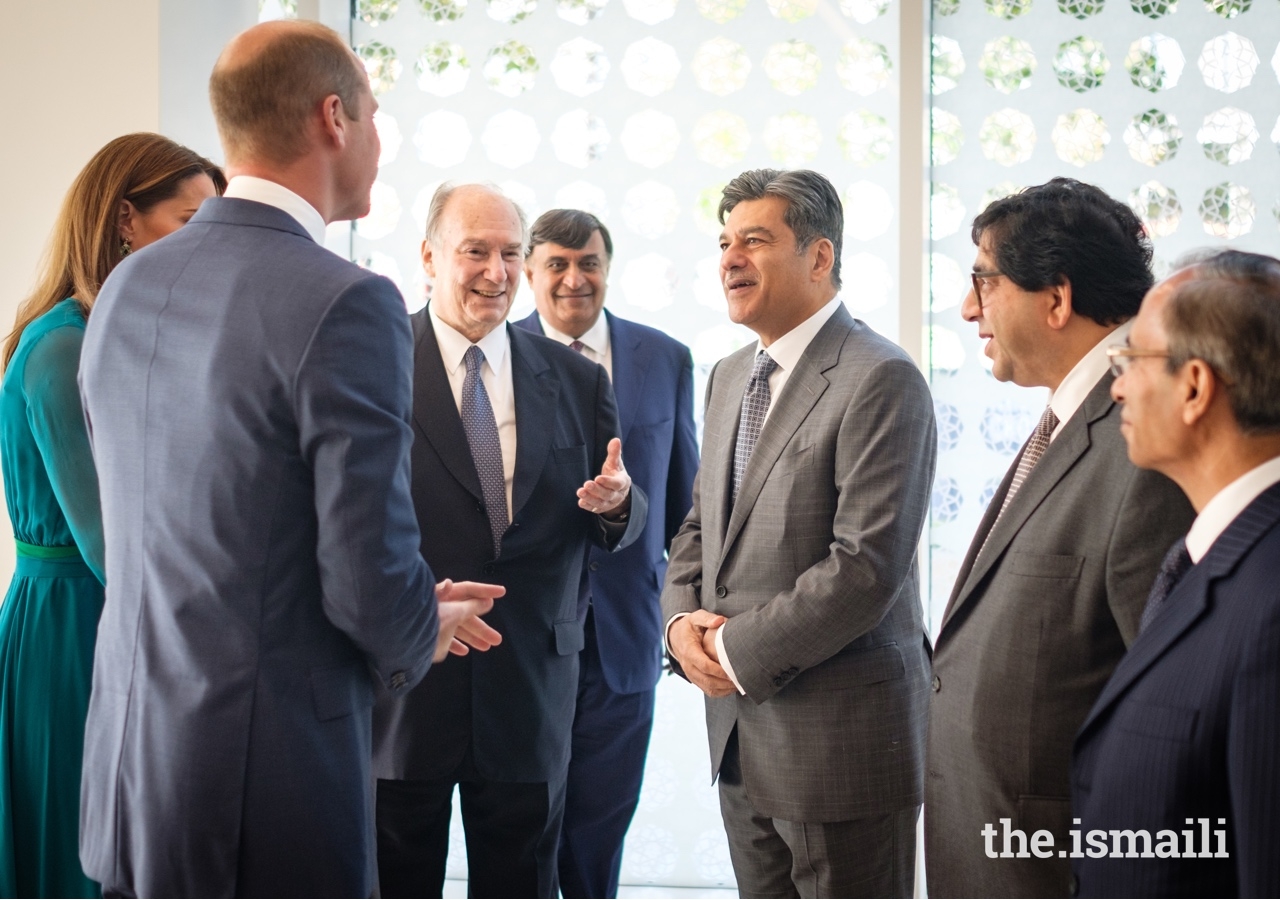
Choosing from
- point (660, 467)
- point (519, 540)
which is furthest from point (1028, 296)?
point (660, 467)

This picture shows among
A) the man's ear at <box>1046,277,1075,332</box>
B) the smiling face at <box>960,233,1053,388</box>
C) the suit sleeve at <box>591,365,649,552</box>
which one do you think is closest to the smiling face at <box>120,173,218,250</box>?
the suit sleeve at <box>591,365,649,552</box>

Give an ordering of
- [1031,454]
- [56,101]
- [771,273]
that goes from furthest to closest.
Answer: [56,101], [771,273], [1031,454]

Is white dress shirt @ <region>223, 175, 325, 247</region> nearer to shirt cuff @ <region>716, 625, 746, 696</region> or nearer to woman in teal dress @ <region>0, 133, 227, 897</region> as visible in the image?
woman in teal dress @ <region>0, 133, 227, 897</region>

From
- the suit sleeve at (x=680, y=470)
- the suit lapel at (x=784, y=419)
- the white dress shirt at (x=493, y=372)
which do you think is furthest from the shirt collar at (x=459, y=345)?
the suit sleeve at (x=680, y=470)

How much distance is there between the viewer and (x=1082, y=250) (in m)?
2.05

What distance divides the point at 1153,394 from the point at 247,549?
4.42 ft

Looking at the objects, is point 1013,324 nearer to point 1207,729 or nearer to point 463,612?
point 1207,729

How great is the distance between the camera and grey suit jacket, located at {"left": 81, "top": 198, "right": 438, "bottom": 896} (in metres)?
1.63

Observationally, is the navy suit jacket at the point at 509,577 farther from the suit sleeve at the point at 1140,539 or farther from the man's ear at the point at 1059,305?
the suit sleeve at the point at 1140,539

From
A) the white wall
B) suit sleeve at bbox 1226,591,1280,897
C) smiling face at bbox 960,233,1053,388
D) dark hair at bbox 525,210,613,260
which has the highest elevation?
the white wall

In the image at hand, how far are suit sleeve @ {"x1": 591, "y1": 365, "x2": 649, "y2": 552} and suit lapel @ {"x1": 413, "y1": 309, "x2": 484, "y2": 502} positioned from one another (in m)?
0.35

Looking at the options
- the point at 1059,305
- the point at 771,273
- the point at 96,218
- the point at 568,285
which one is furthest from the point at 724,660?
the point at 96,218

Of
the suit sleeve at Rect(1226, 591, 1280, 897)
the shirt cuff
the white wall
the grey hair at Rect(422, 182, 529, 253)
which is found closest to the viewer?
the suit sleeve at Rect(1226, 591, 1280, 897)

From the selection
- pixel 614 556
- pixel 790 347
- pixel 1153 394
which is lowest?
pixel 614 556
